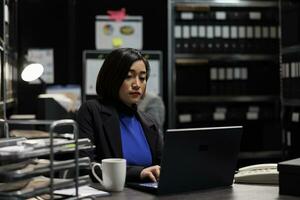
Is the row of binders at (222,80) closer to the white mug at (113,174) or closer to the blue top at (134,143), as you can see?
the blue top at (134,143)

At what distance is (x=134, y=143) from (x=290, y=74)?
2874 mm

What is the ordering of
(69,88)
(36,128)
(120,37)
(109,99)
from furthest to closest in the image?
1. (120,37)
2. (69,88)
3. (36,128)
4. (109,99)

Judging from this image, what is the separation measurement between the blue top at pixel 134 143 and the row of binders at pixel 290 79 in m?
2.68

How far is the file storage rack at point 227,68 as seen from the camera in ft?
17.5

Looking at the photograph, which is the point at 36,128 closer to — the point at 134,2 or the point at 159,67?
the point at 159,67

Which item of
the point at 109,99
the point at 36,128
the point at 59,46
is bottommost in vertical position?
the point at 36,128

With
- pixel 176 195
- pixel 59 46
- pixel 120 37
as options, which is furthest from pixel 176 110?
pixel 176 195

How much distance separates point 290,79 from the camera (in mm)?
4816

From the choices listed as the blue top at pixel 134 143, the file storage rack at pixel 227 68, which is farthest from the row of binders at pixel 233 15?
the blue top at pixel 134 143

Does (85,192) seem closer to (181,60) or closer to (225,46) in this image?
(181,60)

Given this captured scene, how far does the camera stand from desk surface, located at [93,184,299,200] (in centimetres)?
159

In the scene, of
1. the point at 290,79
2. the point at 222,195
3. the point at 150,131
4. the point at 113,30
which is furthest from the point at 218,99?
the point at 222,195

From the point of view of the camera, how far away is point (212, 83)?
536 centimetres

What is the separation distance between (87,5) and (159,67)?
1047 mm
